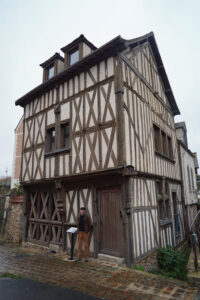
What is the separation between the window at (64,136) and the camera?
24.2 ft

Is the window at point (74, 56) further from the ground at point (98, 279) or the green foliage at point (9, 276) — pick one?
the green foliage at point (9, 276)

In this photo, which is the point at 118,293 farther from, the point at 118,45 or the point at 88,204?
the point at 118,45

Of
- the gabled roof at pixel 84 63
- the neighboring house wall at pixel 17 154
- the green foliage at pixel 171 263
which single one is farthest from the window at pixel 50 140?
the neighboring house wall at pixel 17 154

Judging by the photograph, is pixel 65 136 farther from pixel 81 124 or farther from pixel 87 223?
pixel 87 223

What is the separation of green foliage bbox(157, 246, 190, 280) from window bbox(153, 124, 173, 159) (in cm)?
337

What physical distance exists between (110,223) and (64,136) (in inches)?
137

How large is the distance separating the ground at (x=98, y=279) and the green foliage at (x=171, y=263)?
5.30ft

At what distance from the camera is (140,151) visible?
636cm

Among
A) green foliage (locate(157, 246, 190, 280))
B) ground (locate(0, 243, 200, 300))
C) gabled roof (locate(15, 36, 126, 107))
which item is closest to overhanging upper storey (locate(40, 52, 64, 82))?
gabled roof (locate(15, 36, 126, 107))

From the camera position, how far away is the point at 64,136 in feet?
24.8

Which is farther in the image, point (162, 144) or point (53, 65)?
point (53, 65)

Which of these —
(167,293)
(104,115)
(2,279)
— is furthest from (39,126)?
(167,293)

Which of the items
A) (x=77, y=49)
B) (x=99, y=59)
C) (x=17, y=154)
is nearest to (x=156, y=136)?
(x=99, y=59)

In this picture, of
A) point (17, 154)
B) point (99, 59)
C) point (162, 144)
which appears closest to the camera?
point (99, 59)
